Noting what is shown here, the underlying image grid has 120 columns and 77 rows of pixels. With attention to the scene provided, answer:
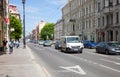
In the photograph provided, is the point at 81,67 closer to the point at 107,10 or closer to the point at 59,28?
the point at 107,10

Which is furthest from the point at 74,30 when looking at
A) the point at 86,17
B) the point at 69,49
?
the point at 69,49

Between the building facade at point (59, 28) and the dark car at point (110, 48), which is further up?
the building facade at point (59, 28)

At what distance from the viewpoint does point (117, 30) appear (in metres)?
54.2

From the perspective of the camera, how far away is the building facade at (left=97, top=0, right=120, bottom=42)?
54.7 m

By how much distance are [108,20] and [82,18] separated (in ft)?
71.5

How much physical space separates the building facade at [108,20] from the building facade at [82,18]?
448 centimetres

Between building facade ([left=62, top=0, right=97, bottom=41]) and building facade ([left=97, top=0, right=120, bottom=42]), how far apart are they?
448 cm

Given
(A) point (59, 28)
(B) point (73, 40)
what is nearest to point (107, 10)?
(B) point (73, 40)

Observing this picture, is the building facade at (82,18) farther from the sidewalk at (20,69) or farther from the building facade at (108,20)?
the sidewalk at (20,69)

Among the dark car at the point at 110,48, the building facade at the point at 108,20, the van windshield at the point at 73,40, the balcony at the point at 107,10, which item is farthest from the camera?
the balcony at the point at 107,10

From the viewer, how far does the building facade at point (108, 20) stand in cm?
5469

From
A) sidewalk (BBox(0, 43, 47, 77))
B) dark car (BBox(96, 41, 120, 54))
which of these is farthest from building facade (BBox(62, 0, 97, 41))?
sidewalk (BBox(0, 43, 47, 77))

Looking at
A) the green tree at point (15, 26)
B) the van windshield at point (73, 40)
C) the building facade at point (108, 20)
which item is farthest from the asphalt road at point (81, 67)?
the green tree at point (15, 26)

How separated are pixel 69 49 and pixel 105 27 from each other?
2536cm
